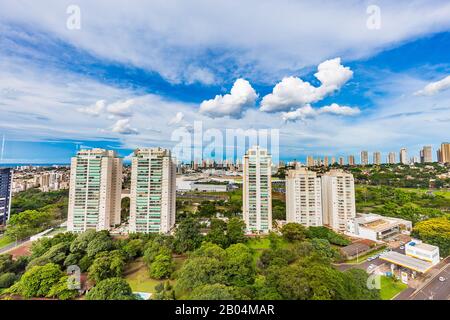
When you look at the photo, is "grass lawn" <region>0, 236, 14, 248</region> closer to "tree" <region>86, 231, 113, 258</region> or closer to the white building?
"tree" <region>86, 231, 113, 258</region>

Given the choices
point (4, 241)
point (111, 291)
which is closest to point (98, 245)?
point (111, 291)

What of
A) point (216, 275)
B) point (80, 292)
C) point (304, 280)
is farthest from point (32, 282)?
point (304, 280)

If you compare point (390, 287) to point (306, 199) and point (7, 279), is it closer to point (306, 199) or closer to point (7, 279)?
point (306, 199)

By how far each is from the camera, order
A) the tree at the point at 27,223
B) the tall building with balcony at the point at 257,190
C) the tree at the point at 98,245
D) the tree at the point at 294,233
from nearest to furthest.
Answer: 1. the tree at the point at 98,245
2. the tree at the point at 294,233
3. the tree at the point at 27,223
4. the tall building with balcony at the point at 257,190

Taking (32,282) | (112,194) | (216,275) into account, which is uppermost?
(112,194)

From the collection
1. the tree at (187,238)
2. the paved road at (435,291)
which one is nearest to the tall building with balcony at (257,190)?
the tree at (187,238)

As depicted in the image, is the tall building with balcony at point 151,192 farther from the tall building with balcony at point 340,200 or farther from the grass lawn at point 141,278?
the tall building with balcony at point 340,200
